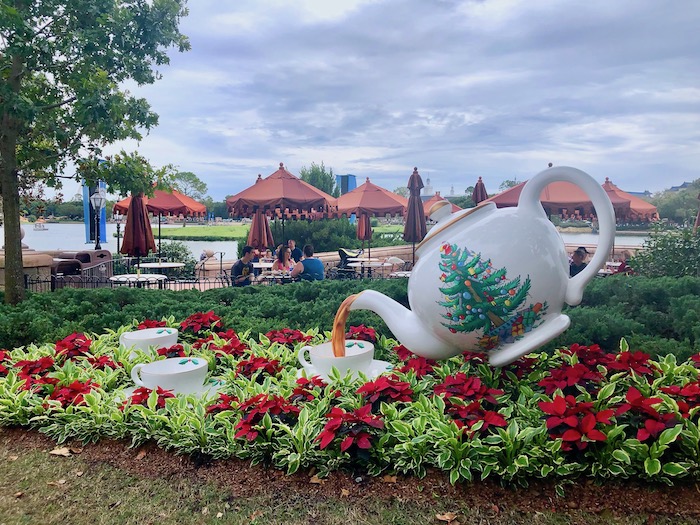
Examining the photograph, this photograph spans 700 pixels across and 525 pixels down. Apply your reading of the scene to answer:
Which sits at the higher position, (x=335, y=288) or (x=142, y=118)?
(x=142, y=118)

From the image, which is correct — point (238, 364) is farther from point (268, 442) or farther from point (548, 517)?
point (548, 517)

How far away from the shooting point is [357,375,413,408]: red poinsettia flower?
2.82 meters

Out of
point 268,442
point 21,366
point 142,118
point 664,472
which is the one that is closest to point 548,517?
point 664,472

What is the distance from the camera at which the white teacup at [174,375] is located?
125 inches

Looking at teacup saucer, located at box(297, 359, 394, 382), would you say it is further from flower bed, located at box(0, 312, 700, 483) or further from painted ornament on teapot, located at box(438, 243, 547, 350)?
painted ornament on teapot, located at box(438, 243, 547, 350)

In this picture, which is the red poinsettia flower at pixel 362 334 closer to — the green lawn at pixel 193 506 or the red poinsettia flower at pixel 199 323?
the red poinsettia flower at pixel 199 323

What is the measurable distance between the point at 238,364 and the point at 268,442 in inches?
42.4

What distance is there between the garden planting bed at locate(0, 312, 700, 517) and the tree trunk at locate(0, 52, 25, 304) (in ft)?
14.2

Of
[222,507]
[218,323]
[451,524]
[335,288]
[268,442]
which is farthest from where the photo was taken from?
[335,288]

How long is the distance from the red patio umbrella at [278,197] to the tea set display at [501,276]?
27.8ft

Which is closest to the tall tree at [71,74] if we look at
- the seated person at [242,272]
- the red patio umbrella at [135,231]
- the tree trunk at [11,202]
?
the tree trunk at [11,202]

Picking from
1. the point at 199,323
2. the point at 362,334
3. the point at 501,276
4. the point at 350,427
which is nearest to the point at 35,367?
the point at 199,323

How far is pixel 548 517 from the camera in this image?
2.15 meters

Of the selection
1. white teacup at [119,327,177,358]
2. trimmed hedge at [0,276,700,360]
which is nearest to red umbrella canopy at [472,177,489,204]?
trimmed hedge at [0,276,700,360]
